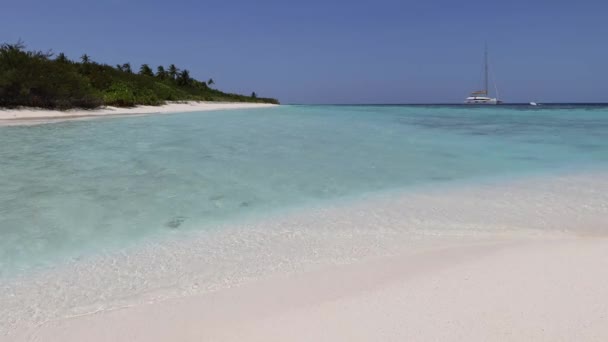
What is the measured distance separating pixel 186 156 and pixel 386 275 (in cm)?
590

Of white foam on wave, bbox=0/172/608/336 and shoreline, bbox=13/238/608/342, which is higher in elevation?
white foam on wave, bbox=0/172/608/336

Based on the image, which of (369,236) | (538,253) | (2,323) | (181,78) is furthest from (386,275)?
(181,78)

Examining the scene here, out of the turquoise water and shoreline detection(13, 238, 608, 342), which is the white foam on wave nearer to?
shoreline detection(13, 238, 608, 342)

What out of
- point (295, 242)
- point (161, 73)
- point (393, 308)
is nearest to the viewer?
point (393, 308)

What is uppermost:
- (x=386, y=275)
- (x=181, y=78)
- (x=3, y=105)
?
(x=181, y=78)

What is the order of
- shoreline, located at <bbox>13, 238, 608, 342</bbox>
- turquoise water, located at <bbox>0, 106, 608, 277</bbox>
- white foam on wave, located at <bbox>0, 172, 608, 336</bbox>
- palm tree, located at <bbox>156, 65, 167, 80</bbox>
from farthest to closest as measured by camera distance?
palm tree, located at <bbox>156, 65, 167, 80</bbox> < turquoise water, located at <bbox>0, 106, 608, 277</bbox> < white foam on wave, located at <bbox>0, 172, 608, 336</bbox> < shoreline, located at <bbox>13, 238, 608, 342</bbox>

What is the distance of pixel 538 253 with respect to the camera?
8.28ft

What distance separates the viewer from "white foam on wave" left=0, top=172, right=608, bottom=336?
83.4 inches

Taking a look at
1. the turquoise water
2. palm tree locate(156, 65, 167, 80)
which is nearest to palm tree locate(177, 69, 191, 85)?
palm tree locate(156, 65, 167, 80)

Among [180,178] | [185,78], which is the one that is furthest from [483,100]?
[180,178]

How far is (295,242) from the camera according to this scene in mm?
2916

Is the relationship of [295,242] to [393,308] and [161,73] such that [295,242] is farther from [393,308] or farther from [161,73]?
[161,73]

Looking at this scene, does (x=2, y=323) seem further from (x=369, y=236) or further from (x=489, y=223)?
(x=489, y=223)

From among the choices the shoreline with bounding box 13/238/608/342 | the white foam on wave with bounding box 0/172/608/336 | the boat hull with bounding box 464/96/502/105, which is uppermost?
the boat hull with bounding box 464/96/502/105
